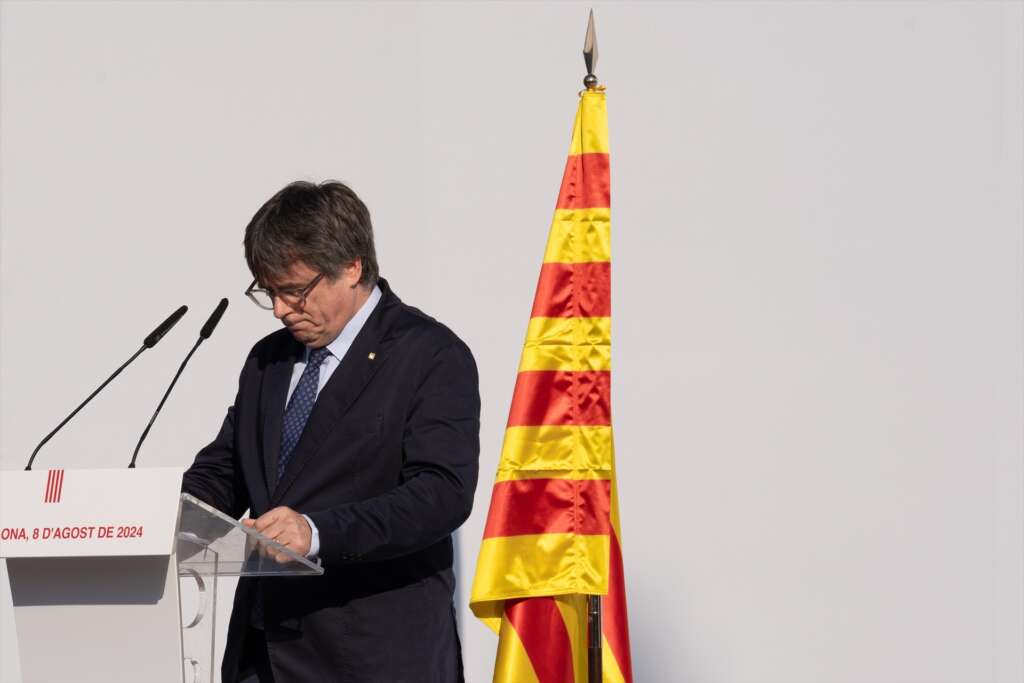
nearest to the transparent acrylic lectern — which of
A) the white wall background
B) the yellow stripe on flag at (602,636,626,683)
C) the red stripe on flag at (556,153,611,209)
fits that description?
the yellow stripe on flag at (602,636,626,683)

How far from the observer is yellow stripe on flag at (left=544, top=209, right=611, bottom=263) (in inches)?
96.0

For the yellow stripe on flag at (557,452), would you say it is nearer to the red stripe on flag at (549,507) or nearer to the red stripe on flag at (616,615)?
the red stripe on flag at (549,507)

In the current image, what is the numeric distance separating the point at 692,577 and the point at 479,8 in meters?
1.65

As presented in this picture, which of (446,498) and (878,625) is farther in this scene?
(878,625)

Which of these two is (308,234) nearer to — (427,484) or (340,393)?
(340,393)

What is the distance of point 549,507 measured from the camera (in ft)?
8.02

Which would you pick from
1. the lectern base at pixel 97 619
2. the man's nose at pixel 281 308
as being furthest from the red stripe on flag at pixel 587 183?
the lectern base at pixel 97 619

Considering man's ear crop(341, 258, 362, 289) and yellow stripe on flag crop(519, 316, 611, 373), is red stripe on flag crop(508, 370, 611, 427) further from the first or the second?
Answer: man's ear crop(341, 258, 362, 289)

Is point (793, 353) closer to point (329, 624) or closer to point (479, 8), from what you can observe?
point (479, 8)

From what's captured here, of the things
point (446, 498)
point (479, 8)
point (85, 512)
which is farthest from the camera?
point (479, 8)

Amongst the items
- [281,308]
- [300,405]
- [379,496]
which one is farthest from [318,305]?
[379,496]

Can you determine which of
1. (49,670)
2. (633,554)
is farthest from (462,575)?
(49,670)

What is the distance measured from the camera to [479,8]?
374cm

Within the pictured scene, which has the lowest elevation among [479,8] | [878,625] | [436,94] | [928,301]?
[878,625]
